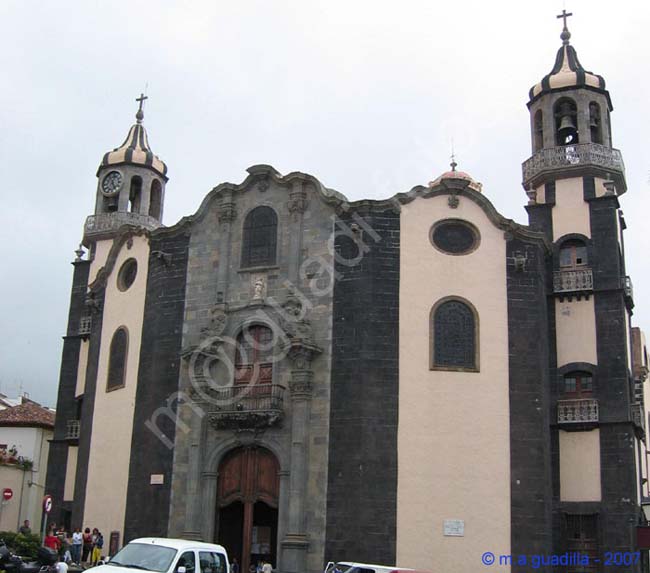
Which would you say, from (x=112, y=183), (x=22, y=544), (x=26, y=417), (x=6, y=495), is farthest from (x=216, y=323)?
(x=26, y=417)

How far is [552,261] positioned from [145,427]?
1476 centimetres

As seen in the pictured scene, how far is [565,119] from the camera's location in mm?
32344

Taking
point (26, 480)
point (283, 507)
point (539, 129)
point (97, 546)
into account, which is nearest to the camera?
point (283, 507)

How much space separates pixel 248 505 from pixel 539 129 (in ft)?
56.6

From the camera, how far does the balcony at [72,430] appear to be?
35.3 m

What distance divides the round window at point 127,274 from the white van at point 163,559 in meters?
18.3

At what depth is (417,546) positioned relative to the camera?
25.7 meters

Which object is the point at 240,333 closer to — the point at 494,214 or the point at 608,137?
the point at 494,214

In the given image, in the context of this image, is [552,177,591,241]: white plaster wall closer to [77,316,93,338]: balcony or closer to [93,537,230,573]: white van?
[77,316,93,338]: balcony

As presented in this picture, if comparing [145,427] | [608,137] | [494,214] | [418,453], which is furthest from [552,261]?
[145,427]

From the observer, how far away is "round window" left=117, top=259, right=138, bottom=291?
32.8 meters

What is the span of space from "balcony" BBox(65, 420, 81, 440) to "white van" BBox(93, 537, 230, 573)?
20806 mm

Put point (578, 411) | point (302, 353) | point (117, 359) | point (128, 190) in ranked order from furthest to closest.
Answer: point (128, 190) < point (117, 359) < point (578, 411) < point (302, 353)

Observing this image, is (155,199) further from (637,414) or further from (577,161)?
(637,414)
